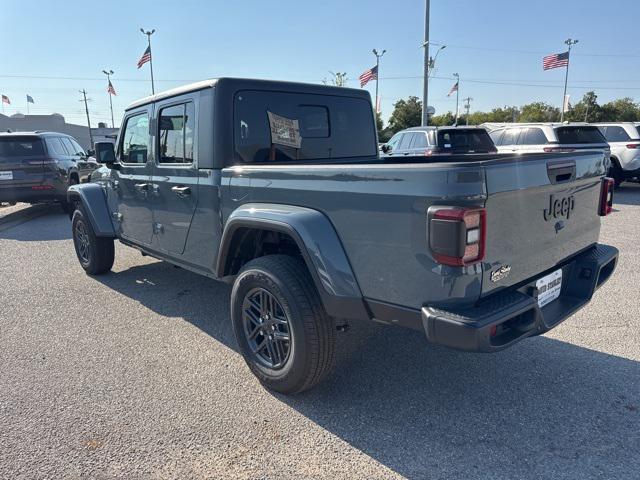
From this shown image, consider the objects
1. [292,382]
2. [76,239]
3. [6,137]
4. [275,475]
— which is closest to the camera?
[275,475]

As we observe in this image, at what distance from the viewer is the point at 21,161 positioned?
971cm

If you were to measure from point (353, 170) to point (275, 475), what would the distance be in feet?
5.19

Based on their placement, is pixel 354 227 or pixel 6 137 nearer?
Result: pixel 354 227

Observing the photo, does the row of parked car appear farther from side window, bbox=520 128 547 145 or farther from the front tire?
the front tire

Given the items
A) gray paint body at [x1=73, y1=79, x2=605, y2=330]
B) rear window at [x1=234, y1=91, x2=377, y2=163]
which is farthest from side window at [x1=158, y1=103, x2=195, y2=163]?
rear window at [x1=234, y1=91, x2=377, y2=163]

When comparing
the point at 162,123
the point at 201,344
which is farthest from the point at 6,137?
the point at 201,344

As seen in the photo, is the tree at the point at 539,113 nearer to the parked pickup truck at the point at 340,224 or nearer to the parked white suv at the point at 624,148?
the parked white suv at the point at 624,148

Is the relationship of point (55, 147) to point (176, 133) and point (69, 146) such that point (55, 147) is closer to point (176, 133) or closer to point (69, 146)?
point (69, 146)

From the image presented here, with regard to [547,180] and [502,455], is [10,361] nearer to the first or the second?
[502,455]

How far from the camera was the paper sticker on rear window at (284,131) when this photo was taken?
3650 millimetres

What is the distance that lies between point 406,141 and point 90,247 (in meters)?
8.18

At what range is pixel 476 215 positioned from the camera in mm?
2107

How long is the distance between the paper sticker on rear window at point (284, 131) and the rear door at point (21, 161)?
27.2 ft

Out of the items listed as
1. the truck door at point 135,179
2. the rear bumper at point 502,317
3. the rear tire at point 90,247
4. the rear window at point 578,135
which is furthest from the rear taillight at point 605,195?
the rear window at point 578,135
